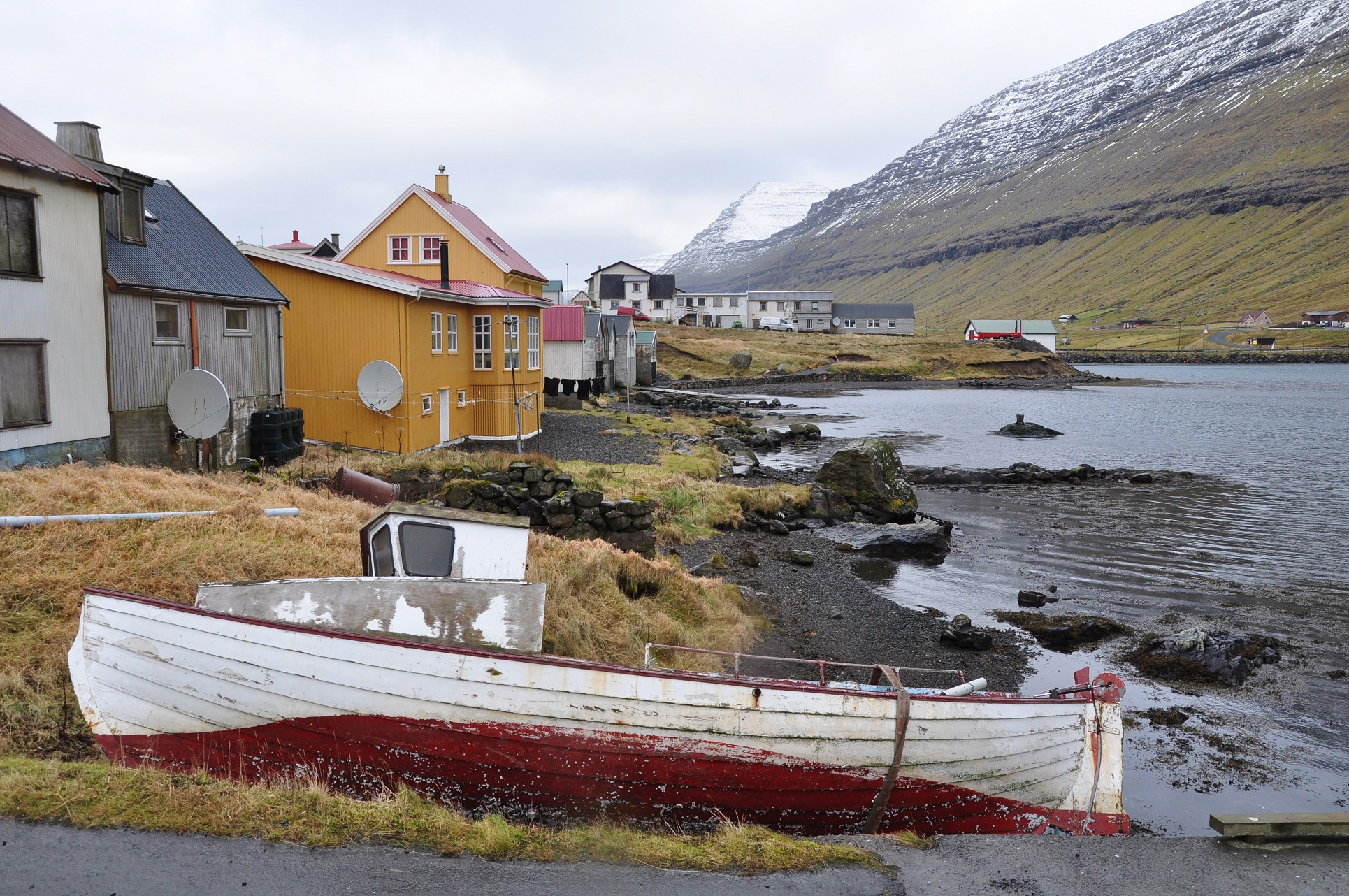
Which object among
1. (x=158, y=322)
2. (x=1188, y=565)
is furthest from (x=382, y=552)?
(x=1188, y=565)

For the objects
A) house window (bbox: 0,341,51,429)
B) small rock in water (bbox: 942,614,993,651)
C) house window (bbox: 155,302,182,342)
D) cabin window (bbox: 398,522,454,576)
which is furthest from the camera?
house window (bbox: 155,302,182,342)

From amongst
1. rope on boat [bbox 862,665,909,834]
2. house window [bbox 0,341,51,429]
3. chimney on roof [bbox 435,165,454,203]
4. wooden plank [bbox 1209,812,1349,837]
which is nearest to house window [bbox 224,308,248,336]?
house window [bbox 0,341,51,429]

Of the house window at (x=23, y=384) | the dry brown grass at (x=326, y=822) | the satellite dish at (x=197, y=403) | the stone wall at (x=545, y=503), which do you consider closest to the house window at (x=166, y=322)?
the satellite dish at (x=197, y=403)

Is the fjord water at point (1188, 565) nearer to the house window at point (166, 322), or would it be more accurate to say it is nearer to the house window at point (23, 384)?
the house window at point (166, 322)

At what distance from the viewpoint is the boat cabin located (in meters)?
9.75

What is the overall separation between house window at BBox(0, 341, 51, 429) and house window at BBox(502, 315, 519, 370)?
1733 cm

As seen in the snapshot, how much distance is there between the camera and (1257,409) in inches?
2908

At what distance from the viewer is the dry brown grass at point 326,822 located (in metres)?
6.98

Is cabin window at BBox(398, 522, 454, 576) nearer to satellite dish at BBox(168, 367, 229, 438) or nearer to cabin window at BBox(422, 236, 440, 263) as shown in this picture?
satellite dish at BBox(168, 367, 229, 438)

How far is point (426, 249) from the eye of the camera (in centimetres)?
3575

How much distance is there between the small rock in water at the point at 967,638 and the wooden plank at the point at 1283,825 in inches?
313

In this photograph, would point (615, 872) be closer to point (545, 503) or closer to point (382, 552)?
point (382, 552)

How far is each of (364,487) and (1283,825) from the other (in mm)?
17263

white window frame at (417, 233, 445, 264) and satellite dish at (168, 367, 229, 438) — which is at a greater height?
white window frame at (417, 233, 445, 264)
